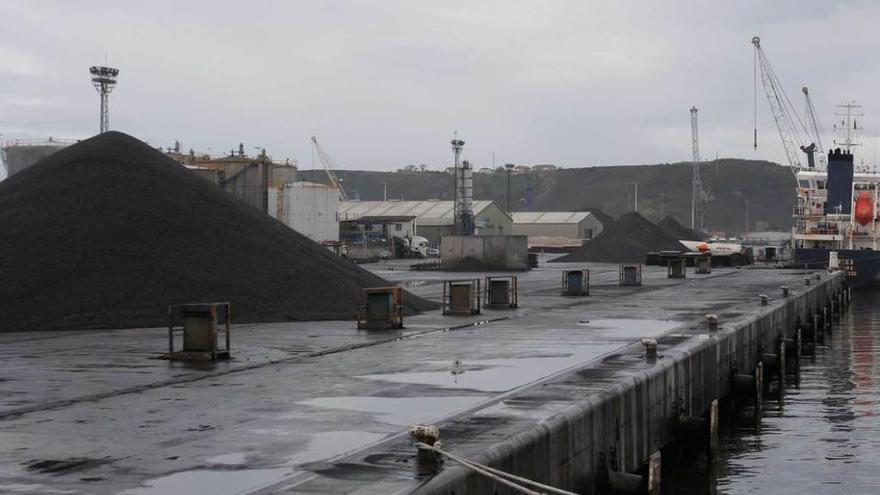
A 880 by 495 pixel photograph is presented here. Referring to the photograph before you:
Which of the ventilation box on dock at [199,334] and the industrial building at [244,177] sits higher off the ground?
the industrial building at [244,177]

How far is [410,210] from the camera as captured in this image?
618 ft

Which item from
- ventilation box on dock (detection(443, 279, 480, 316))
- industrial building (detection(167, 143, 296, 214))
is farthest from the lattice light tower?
ventilation box on dock (detection(443, 279, 480, 316))

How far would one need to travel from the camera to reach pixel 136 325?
33.9 m

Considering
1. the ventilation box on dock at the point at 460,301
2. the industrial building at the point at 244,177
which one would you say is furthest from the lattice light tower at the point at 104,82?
the ventilation box on dock at the point at 460,301

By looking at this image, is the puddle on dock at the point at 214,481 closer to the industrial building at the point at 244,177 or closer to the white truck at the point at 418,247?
the industrial building at the point at 244,177

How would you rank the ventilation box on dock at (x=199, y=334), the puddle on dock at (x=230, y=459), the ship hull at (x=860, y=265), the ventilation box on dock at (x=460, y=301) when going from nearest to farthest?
the puddle on dock at (x=230, y=459)
the ventilation box on dock at (x=199, y=334)
the ventilation box on dock at (x=460, y=301)
the ship hull at (x=860, y=265)

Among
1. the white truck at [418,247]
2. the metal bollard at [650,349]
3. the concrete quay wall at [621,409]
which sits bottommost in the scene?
the concrete quay wall at [621,409]

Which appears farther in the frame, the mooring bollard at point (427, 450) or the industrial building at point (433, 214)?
the industrial building at point (433, 214)

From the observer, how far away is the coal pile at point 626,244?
119 metres

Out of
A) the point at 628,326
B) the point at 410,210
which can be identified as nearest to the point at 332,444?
the point at 628,326

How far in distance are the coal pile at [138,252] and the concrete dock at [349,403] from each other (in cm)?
216

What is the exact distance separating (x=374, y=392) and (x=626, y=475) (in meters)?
4.82

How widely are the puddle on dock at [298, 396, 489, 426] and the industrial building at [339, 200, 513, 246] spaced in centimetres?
14751

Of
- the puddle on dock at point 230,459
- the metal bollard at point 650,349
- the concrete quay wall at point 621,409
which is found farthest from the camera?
the metal bollard at point 650,349
